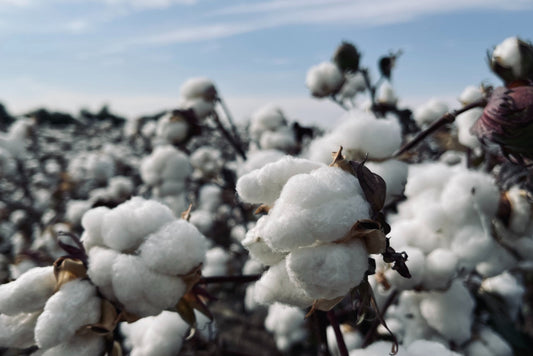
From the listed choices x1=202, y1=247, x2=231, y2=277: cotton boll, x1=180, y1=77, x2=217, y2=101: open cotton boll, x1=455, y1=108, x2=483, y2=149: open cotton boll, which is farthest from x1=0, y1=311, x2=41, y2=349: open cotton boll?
x1=202, y1=247, x2=231, y2=277: cotton boll

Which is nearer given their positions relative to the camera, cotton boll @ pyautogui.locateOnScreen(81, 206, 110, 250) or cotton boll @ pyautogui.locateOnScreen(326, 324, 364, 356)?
cotton boll @ pyautogui.locateOnScreen(81, 206, 110, 250)

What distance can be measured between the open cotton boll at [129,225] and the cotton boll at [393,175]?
1.54 feet

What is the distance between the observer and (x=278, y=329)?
2.72 metres

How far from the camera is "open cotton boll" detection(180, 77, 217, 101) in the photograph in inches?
82.6

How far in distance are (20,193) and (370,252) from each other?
22.1 ft

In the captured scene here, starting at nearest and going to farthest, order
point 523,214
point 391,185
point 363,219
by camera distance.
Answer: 1. point 363,219
2. point 391,185
3. point 523,214

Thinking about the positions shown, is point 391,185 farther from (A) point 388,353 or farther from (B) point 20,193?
(B) point 20,193

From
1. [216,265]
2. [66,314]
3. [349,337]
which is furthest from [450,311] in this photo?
[216,265]

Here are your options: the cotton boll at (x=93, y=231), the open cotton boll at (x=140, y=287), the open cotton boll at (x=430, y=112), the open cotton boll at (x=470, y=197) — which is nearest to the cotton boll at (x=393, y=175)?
the open cotton boll at (x=470, y=197)

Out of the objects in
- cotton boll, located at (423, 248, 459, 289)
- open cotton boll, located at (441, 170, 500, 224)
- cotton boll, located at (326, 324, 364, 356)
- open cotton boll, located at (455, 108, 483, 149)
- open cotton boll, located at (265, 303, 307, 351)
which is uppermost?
open cotton boll, located at (455, 108, 483, 149)

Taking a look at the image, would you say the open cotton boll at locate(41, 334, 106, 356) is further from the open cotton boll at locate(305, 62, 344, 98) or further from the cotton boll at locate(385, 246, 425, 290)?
the open cotton boll at locate(305, 62, 344, 98)

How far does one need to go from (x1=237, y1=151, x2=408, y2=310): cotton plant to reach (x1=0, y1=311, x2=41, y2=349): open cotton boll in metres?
0.50

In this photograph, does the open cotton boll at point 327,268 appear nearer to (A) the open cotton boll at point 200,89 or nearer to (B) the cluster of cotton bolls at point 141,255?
(B) the cluster of cotton bolls at point 141,255

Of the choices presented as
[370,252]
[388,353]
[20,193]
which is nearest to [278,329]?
[388,353]
